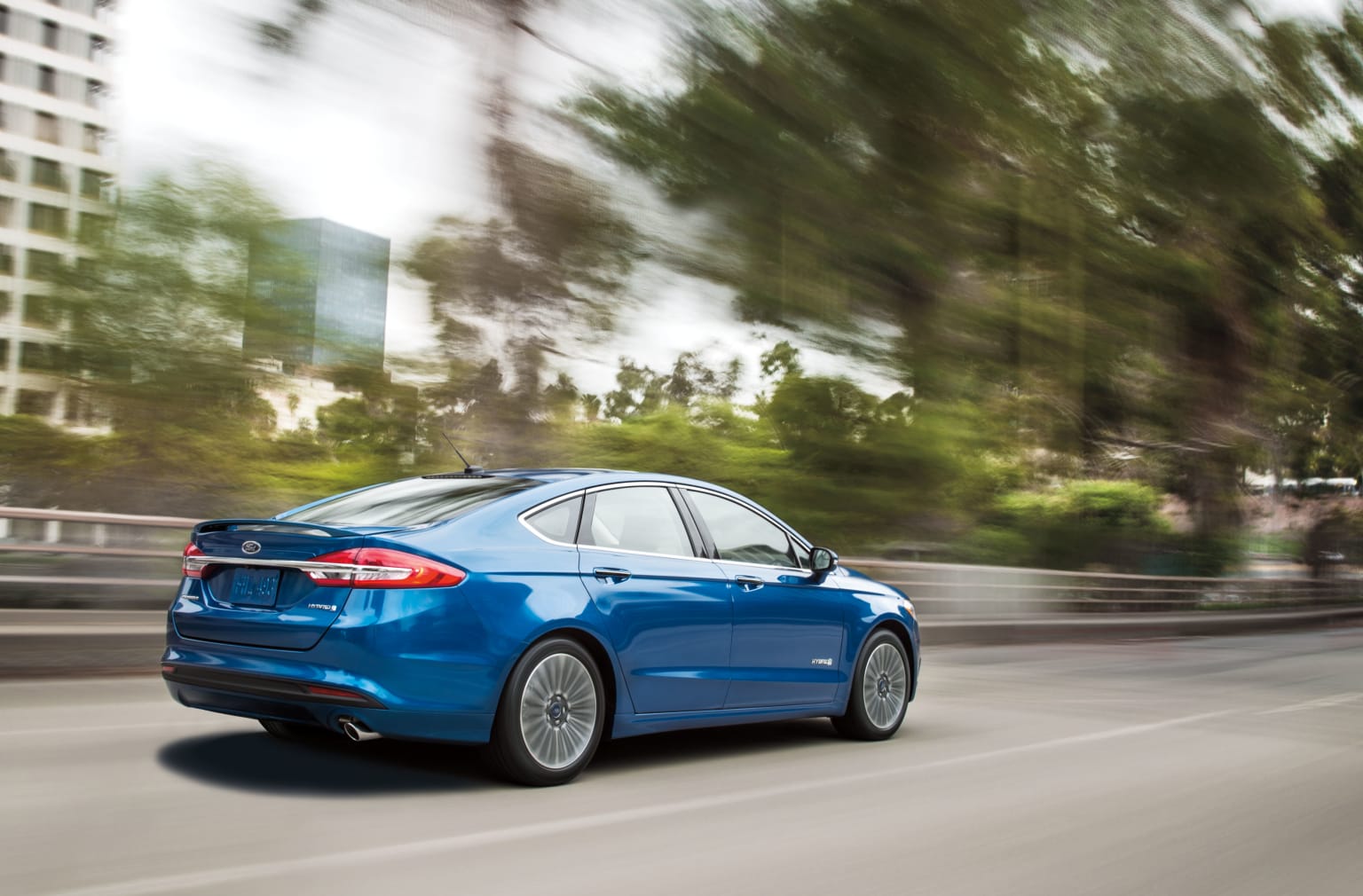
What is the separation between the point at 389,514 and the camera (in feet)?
20.4

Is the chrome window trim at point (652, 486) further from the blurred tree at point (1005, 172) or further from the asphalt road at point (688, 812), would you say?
the blurred tree at point (1005, 172)

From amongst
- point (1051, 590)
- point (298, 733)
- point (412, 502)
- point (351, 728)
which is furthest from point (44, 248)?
point (1051, 590)

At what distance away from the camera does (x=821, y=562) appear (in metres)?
7.65

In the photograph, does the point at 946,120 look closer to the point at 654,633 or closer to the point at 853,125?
the point at 853,125

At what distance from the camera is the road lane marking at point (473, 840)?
430 centimetres

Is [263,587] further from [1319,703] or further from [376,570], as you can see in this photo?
[1319,703]

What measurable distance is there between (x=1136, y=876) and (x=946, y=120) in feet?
44.7

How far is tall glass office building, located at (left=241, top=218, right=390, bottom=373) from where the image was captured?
52.4 ft

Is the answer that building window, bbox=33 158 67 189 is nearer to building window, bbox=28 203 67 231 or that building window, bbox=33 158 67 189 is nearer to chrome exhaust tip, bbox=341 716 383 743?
building window, bbox=28 203 67 231

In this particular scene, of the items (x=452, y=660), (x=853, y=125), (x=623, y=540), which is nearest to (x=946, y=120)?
(x=853, y=125)

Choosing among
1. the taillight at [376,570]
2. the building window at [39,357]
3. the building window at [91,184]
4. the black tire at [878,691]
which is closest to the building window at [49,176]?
the building window at [91,184]

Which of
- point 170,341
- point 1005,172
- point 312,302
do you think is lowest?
point 170,341

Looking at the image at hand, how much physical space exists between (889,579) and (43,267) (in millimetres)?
11001

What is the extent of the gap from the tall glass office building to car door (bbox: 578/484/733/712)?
31.7 feet
